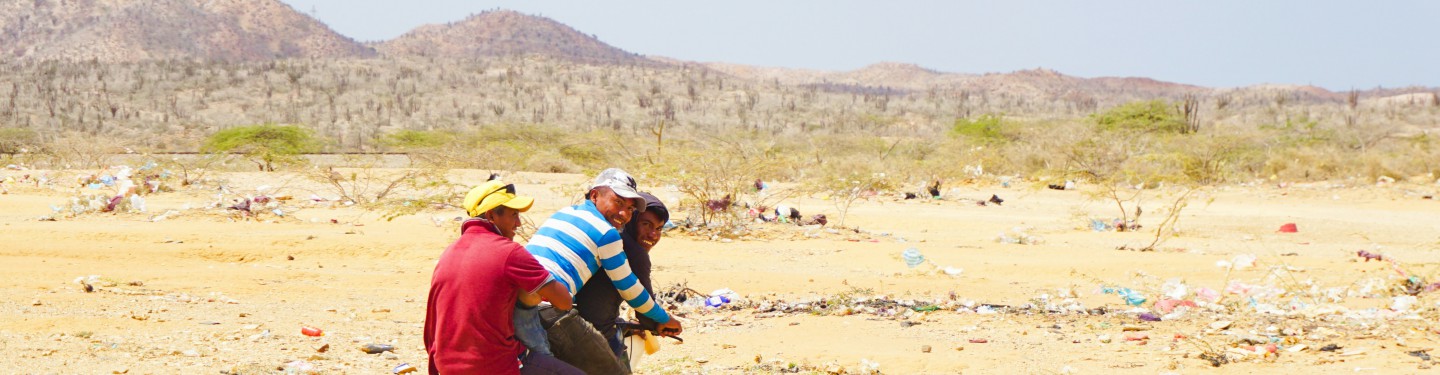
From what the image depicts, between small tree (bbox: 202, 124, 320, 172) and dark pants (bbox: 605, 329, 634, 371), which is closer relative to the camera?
dark pants (bbox: 605, 329, 634, 371)

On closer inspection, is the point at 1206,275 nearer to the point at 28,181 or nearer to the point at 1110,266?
the point at 1110,266

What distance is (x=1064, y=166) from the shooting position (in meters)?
22.6

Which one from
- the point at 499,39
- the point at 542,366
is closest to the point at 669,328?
the point at 542,366

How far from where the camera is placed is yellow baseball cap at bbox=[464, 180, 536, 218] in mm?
3709

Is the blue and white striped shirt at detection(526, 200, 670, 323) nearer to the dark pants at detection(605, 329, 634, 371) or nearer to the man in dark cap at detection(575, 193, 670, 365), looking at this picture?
the man in dark cap at detection(575, 193, 670, 365)

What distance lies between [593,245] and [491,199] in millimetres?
422

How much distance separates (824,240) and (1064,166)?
1150 cm

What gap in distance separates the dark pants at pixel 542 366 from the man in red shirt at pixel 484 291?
2.1 inches

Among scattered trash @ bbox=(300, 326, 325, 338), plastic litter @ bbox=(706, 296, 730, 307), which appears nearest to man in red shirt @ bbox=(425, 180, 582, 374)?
scattered trash @ bbox=(300, 326, 325, 338)

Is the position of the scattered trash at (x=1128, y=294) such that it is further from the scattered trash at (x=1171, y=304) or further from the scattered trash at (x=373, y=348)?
the scattered trash at (x=373, y=348)

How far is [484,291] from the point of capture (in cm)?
359

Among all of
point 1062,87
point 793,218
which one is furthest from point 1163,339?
point 1062,87

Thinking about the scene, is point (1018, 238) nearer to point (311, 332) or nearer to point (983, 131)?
point (311, 332)

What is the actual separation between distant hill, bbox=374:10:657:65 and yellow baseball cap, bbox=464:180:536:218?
9846 centimetres
